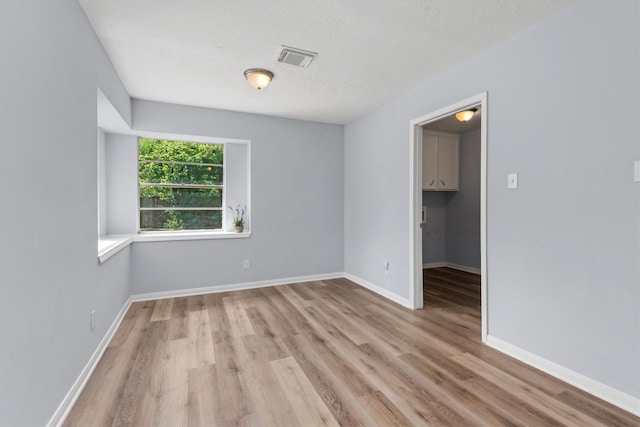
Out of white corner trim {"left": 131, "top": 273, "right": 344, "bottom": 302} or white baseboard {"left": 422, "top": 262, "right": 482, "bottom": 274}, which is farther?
white baseboard {"left": 422, "top": 262, "right": 482, "bottom": 274}

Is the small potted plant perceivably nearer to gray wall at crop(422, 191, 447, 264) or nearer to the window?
the window

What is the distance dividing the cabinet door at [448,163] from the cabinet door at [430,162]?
0.31 ft

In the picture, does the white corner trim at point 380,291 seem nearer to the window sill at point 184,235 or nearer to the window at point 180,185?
the window sill at point 184,235

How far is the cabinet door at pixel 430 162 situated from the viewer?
538cm

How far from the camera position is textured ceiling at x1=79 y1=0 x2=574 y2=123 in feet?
6.71

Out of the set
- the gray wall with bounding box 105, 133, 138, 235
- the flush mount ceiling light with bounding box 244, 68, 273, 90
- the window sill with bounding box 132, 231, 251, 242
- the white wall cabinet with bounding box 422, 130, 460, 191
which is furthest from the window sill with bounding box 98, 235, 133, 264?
the white wall cabinet with bounding box 422, 130, 460, 191

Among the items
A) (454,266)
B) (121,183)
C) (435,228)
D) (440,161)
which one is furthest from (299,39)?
(454,266)

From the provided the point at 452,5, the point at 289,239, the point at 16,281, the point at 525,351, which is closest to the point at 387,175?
the point at 289,239

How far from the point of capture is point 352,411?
1.76 m

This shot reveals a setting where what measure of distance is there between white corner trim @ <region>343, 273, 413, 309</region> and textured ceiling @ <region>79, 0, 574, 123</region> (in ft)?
8.16

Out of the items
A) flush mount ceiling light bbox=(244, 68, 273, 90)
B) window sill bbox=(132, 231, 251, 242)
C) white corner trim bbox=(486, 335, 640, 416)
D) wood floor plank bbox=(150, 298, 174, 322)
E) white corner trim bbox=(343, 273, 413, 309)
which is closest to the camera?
white corner trim bbox=(486, 335, 640, 416)

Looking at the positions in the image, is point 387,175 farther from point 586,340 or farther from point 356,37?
point 586,340

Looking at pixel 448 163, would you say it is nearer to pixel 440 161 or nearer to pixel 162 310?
pixel 440 161

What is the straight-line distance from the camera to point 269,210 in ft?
14.8
